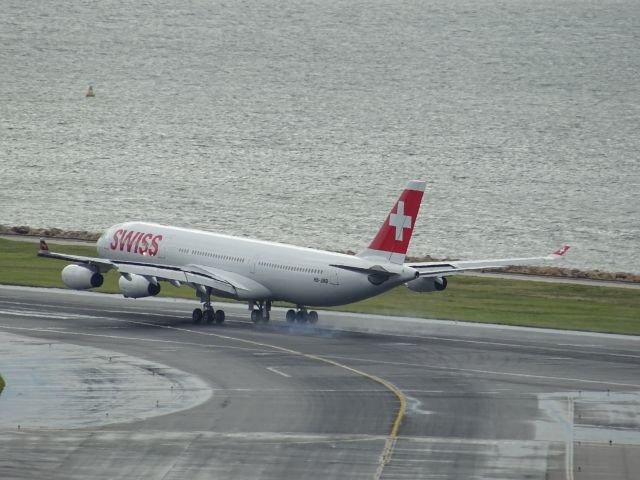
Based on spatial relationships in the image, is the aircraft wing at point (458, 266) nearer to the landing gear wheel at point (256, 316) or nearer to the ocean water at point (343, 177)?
the landing gear wheel at point (256, 316)

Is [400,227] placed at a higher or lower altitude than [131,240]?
higher

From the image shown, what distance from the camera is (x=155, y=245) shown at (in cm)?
8112

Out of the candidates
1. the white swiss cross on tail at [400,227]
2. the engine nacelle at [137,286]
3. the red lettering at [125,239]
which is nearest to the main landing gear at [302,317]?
the engine nacelle at [137,286]

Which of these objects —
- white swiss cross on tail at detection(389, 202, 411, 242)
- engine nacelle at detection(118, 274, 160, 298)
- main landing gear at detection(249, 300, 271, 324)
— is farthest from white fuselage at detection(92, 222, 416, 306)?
engine nacelle at detection(118, 274, 160, 298)

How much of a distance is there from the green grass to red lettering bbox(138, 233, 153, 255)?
324 inches

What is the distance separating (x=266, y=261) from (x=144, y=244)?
32.8ft

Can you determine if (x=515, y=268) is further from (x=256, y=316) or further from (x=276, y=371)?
(x=276, y=371)

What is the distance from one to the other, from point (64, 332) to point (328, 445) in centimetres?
2942

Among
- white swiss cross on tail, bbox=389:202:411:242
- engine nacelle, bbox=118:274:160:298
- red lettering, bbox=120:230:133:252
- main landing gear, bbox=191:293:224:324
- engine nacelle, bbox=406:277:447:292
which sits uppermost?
white swiss cross on tail, bbox=389:202:411:242

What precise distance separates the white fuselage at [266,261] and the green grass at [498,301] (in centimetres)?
797

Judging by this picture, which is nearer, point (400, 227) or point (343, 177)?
point (400, 227)

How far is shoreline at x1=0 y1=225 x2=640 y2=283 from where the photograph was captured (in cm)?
10519

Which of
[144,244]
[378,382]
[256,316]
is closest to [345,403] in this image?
[378,382]

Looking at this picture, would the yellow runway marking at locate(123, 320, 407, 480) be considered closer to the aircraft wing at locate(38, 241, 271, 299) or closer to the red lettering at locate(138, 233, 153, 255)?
the aircraft wing at locate(38, 241, 271, 299)
